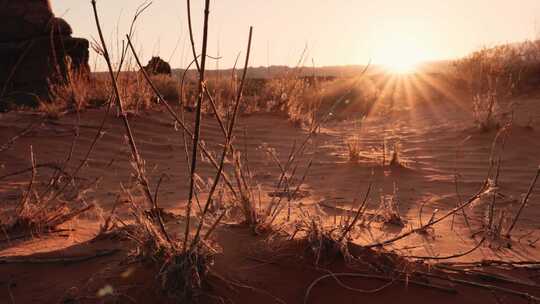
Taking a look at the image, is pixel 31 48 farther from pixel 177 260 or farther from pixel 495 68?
pixel 177 260

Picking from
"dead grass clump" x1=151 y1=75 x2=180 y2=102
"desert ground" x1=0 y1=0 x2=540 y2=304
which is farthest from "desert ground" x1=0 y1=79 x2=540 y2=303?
"dead grass clump" x1=151 y1=75 x2=180 y2=102

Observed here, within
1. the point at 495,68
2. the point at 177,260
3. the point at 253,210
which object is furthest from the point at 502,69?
the point at 177,260

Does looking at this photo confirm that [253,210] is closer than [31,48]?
Yes

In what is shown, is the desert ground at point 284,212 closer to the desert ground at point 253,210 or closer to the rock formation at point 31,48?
the desert ground at point 253,210

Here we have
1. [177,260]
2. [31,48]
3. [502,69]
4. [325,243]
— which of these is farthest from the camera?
[31,48]

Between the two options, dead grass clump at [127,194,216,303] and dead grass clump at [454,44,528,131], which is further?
dead grass clump at [454,44,528,131]

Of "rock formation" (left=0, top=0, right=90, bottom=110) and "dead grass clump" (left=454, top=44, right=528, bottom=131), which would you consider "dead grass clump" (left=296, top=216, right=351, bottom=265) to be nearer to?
"dead grass clump" (left=454, top=44, right=528, bottom=131)

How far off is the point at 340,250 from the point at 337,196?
175cm

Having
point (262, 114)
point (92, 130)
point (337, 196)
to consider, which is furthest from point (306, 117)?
point (337, 196)

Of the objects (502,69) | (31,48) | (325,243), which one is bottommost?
(325,243)

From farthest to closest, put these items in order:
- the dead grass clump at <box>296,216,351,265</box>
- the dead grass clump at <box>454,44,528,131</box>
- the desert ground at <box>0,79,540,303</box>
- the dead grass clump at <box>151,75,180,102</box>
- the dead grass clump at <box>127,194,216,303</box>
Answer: the dead grass clump at <box>151,75,180,102</box> < the dead grass clump at <box>454,44,528,131</box> < the dead grass clump at <box>296,216,351,265</box> < the desert ground at <box>0,79,540,303</box> < the dead grass clump at <box>127,194,216,303</box>

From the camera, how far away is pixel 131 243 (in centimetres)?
202

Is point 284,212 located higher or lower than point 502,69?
lower

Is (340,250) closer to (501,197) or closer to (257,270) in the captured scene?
(257,270)
